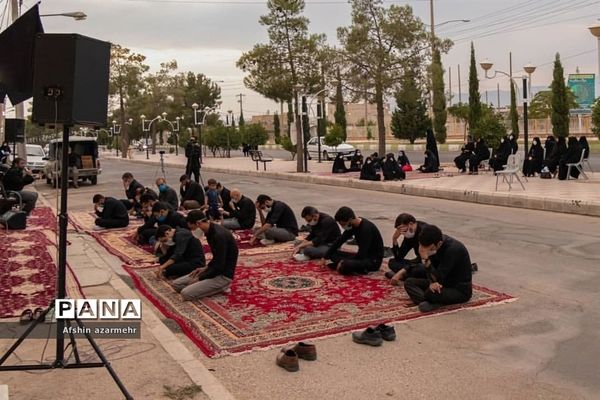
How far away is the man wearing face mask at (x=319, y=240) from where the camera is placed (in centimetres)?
935

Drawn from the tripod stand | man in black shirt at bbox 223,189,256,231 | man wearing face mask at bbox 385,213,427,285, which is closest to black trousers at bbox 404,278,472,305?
man wearing face mask at bbox 385,213,427,285

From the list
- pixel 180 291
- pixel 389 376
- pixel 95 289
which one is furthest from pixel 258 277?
pixel 389 376

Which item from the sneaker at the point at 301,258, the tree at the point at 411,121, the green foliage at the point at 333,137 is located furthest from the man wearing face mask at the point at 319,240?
the tree at the point at 411,121

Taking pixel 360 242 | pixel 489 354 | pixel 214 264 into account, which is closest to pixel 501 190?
pixel 360 242

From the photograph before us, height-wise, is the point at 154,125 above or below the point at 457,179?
above

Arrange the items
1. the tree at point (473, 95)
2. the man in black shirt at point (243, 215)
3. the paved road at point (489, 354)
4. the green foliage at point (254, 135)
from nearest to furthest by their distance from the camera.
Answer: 1. the paved road at point (489, 354)
2. the man in black shirt at point (243, 215)
3. the tree at point (473, 95)
4. the green foliage at point (254, 135)

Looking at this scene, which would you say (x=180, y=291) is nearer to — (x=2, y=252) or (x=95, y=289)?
(x=95, y=289)

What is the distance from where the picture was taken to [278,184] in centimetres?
2383

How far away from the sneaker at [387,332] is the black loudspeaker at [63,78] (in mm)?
3063

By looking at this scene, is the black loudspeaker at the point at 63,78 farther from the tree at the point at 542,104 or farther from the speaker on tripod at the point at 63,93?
the tree at the point at 542,104

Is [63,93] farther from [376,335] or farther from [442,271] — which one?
[442,271]

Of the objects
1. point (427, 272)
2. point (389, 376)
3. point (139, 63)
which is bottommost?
point (389, 376)

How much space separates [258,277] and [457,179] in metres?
14.0

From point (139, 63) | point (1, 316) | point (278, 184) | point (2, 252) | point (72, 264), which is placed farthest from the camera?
point (139, 63)
